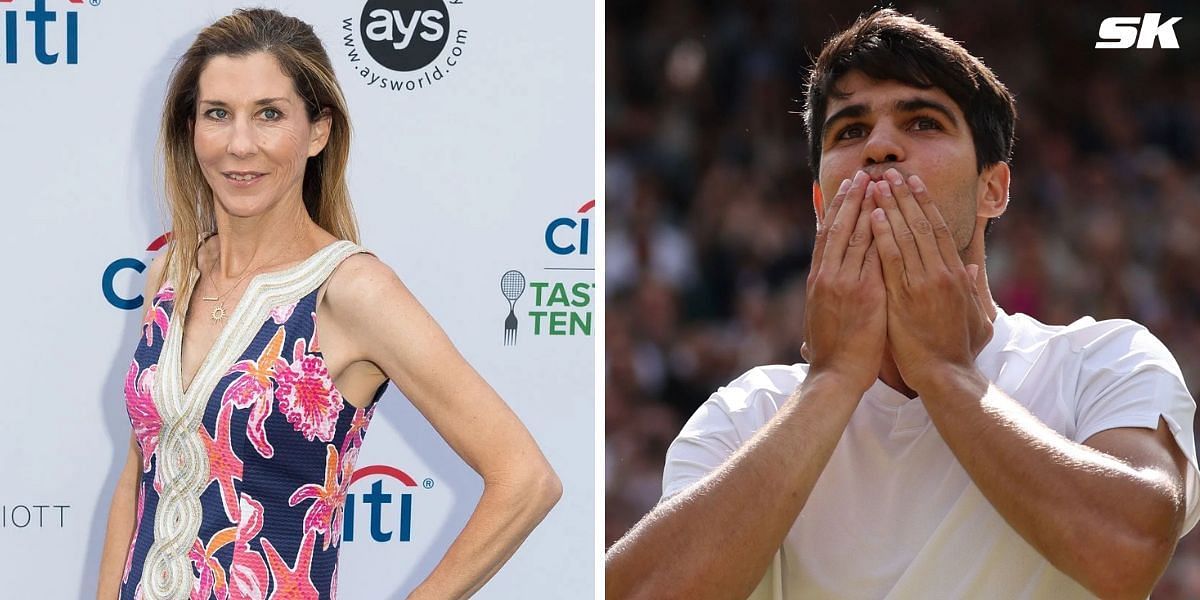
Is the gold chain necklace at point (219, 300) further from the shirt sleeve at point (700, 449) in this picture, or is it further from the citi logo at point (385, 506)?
the shirt sleeve at point (700, 449)

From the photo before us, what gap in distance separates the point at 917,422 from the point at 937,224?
302mm

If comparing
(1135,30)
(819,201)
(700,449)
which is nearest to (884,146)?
(819,201)

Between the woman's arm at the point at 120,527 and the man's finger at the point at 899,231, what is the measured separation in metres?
1.22

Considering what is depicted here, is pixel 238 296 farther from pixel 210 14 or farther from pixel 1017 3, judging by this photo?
pixel 1017 3

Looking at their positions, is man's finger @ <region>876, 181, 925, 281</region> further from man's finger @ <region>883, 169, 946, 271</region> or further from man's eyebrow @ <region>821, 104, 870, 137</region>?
man's eyebrow @ <region>821, 104, 870, 137</region>

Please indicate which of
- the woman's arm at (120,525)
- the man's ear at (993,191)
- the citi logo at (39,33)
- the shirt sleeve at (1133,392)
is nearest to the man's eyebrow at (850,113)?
the man's ear at (993,191)

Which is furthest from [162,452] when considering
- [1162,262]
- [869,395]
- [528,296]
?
[1162,262]

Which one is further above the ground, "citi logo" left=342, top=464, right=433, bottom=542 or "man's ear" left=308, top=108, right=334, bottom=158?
"man's ear" left=308, top=108, right=334, bottom=158

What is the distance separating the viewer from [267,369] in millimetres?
2182

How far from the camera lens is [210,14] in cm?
251

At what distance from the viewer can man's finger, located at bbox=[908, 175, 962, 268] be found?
87.4 inches

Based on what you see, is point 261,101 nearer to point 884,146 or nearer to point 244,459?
point 244,459

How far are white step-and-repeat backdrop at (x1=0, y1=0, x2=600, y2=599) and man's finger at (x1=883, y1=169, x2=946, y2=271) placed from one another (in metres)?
0.58

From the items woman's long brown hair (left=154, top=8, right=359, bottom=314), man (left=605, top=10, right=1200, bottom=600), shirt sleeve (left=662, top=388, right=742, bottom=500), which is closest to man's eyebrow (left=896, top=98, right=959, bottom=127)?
man (left=605, top=10, right=1200, bottom=600)
